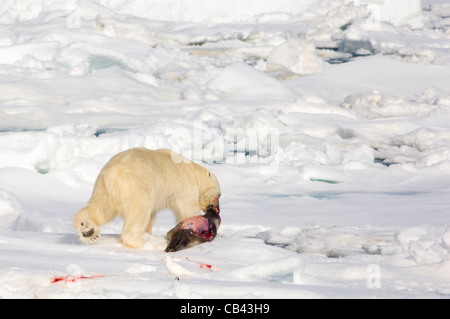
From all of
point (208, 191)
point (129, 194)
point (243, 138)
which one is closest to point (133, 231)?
point (129, 194)

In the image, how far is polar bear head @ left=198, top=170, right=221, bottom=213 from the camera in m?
4.84

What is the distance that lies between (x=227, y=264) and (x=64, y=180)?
382 centimetres

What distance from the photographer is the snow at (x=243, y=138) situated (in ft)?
11.7

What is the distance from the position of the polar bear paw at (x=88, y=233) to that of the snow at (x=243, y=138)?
0.07 metres

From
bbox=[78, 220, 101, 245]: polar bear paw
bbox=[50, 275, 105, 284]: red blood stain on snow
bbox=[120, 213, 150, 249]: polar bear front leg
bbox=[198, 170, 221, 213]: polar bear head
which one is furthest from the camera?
bbox=[198, 170, 221, 213]: polar bear head

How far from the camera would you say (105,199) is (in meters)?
4.17

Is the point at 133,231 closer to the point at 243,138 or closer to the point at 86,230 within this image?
the point at 86,230

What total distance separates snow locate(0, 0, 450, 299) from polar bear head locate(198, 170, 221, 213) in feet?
1.02

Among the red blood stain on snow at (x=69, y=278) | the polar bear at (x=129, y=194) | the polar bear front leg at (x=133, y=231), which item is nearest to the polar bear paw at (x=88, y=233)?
the polar bear at (x=129, y=194)

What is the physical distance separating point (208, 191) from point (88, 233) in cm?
115

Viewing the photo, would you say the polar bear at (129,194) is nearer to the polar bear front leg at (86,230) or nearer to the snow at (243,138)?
the polar bear front leg at (86,230)

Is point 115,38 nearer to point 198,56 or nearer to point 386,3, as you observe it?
point 198,56

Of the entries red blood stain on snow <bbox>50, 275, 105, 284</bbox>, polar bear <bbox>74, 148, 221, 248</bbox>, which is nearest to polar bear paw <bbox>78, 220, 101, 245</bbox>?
polar bear <bbox>74, 148, 221, 248</bbox>

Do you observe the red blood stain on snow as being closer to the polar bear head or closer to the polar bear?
the polar bear
